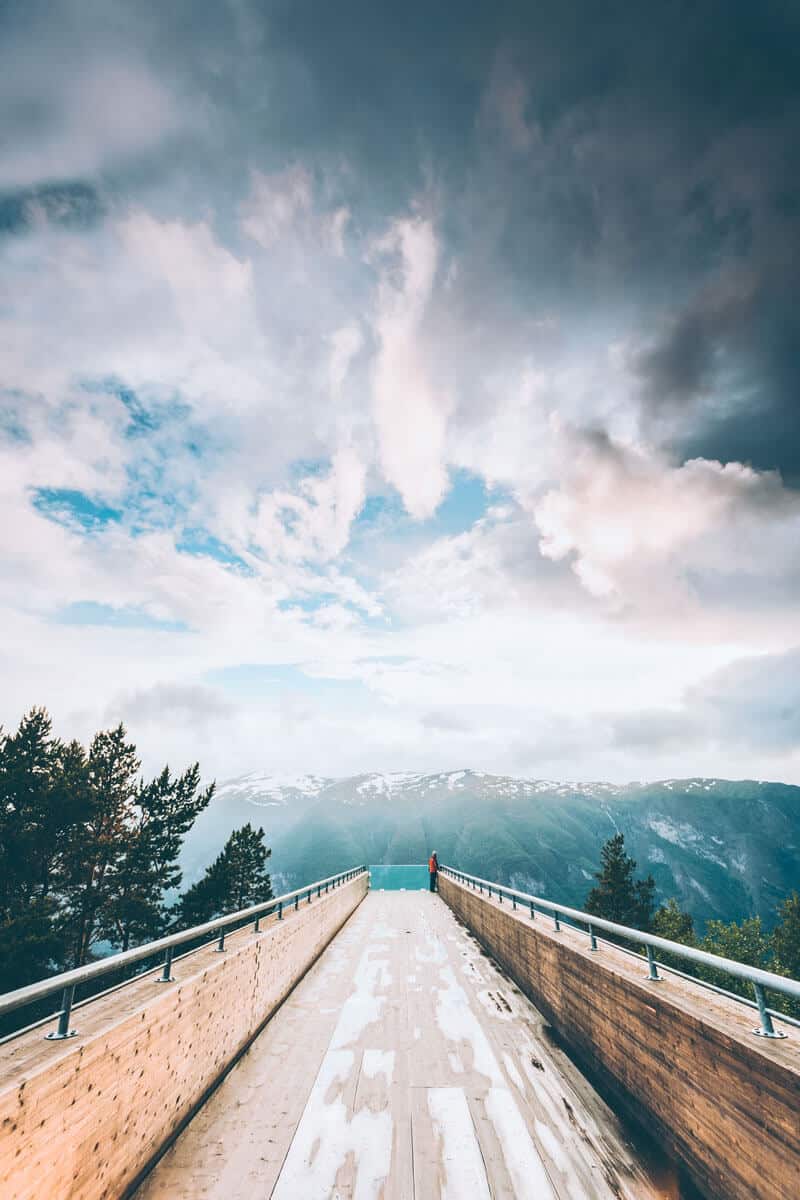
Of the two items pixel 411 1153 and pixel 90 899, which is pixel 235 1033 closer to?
pixel 411 1153

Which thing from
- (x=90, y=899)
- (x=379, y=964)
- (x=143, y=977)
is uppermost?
(x=143, y=977)

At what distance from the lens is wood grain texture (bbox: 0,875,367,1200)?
258 cm

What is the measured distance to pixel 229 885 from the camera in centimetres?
3200

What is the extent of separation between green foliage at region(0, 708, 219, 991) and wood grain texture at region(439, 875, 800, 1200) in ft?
69.9

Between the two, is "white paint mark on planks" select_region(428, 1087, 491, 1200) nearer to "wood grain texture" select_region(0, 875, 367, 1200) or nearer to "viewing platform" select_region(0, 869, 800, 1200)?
"viewing platform" select_region(0, 869, 800, 1200)

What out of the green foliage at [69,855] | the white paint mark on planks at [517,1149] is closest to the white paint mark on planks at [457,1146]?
the white paint mark on planks at [517,1149]

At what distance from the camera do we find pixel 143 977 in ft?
15.0

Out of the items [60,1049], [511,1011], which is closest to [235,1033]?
[60,1049]

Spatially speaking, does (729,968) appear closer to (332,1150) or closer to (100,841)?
(332,1150)

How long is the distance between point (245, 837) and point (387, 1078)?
35.5 meters

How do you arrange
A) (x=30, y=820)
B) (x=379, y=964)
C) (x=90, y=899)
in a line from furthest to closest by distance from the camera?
1. (x=90, y=899)
2. (x=30, y=820)
3. (x=379, y=964)

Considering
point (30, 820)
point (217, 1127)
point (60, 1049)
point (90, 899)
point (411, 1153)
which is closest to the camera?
point (60, 1049)

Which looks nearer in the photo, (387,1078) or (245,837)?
(387,1078)

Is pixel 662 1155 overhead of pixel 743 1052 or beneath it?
beneath
